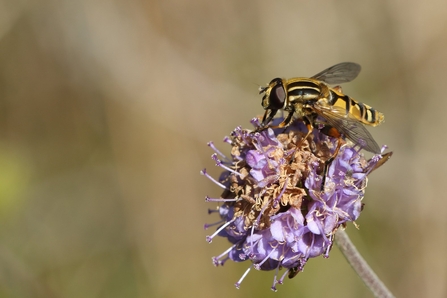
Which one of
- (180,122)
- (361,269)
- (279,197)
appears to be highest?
(180,122)

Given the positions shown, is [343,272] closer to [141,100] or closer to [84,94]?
[141,100]

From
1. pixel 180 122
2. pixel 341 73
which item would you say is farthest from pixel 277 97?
pixel 180 122

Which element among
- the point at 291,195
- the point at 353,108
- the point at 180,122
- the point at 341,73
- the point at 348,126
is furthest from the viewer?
the point at 180,122

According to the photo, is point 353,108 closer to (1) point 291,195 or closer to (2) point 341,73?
(2) point 341,73

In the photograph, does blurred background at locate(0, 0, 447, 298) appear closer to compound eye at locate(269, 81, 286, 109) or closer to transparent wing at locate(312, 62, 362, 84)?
transparent wing at locate(312, 62, 362, 84)

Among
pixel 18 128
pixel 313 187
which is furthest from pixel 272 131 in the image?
pixel 18 128

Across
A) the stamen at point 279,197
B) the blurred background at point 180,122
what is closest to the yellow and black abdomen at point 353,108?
the stamen at point 279,197

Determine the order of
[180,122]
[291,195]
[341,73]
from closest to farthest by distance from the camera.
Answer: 1. [291,195]
2. [341,73]
3. [180,122]
